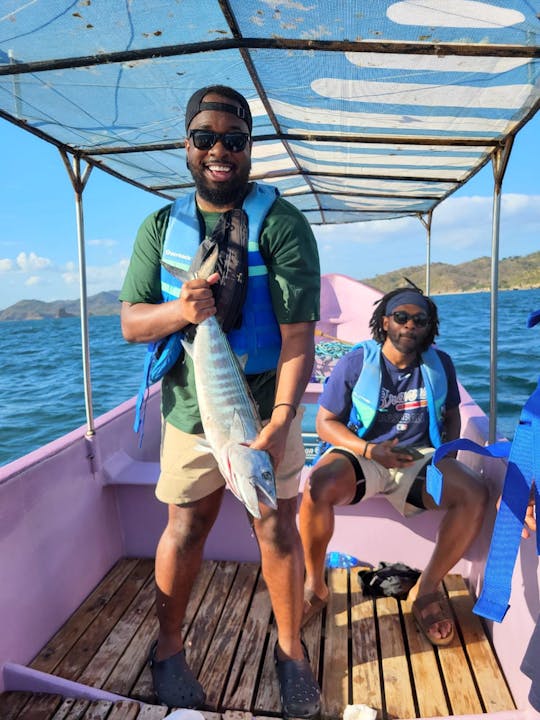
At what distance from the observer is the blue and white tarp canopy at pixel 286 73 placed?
182 centimetres

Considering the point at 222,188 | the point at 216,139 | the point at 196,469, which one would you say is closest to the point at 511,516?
the point at 196,469

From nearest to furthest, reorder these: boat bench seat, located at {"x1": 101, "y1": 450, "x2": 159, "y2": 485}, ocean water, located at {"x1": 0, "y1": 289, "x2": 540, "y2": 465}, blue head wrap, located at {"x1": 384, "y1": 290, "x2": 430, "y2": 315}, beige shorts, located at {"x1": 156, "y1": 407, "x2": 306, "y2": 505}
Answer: beige shorts, located at {"x1": 156, "y1": 407, "x2": 306, "y2": 505} → blue head wrap, located at {"x1": 384, "y1": 290, "x2": 430, "y2": 315} → boat bench seat, located at {"x1": 101, "y1": 450, "x2": 159, "y2": 485} → ocean water, located at {"x1": 0, "y1": 289, "x2": 540, "y2": 465}

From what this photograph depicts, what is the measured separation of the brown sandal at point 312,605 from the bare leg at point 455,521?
1.67 feet

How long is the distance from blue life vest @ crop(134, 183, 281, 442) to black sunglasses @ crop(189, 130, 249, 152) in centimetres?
20

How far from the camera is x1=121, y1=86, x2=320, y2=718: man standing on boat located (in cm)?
188

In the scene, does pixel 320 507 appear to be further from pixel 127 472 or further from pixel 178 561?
pixel 127 472

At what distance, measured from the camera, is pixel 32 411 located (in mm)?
15164

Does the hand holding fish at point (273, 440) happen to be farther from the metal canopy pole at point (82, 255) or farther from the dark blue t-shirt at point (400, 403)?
the metal canopy pole at point (82, 255)

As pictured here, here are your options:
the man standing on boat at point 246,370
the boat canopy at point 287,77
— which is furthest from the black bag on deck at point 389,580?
the boat canopy at point 287,77

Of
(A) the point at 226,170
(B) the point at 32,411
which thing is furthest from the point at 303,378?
(B) the point at 32,411

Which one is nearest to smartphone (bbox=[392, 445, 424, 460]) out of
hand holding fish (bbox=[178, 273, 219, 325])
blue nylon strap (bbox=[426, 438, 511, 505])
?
blue nylon strap (bbox=[426, 438, 511, 505])

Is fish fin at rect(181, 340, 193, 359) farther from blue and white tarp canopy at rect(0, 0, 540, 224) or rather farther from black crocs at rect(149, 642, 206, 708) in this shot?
black crocs at rect(149, 642, 206, 708)

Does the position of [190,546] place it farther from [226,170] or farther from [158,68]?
[158,68]

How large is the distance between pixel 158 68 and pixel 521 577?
2613 mm
